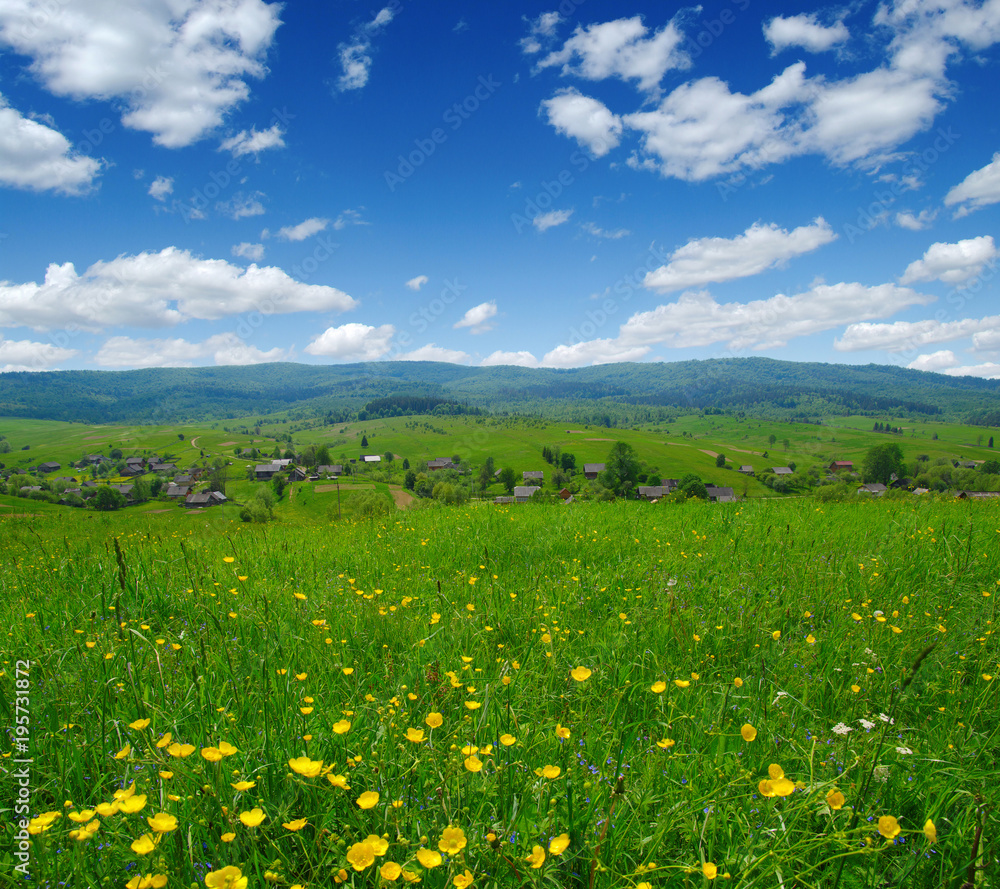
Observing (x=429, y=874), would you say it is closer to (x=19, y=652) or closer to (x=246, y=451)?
(x=19, y=652)

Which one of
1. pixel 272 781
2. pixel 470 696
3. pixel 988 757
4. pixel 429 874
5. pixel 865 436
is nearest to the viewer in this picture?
pixel 429 874

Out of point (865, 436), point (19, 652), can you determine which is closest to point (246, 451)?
point (19, 652)

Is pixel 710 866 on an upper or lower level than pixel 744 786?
upper

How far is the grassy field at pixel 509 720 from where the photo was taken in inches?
73.4

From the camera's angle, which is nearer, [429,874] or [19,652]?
[429,874]

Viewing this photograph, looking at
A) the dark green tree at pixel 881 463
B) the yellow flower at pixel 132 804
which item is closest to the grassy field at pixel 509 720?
the yellow flower at pixel 132 804

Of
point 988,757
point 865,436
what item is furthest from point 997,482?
point 865,436

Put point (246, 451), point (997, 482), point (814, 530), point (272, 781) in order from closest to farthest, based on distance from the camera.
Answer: point (272, 781) → point (814, 530) → point (997, 482) → point (246, 451)

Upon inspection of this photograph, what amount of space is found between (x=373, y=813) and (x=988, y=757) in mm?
3441

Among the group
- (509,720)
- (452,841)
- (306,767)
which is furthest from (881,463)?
(306,767)

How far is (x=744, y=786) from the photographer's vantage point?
2.34 m

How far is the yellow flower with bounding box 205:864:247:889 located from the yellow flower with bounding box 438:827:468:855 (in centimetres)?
63

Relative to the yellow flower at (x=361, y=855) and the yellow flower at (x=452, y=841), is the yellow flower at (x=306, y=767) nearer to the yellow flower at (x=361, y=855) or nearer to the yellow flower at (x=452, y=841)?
the yellow flower at (x=361, y=855)

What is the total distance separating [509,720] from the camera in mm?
2316
